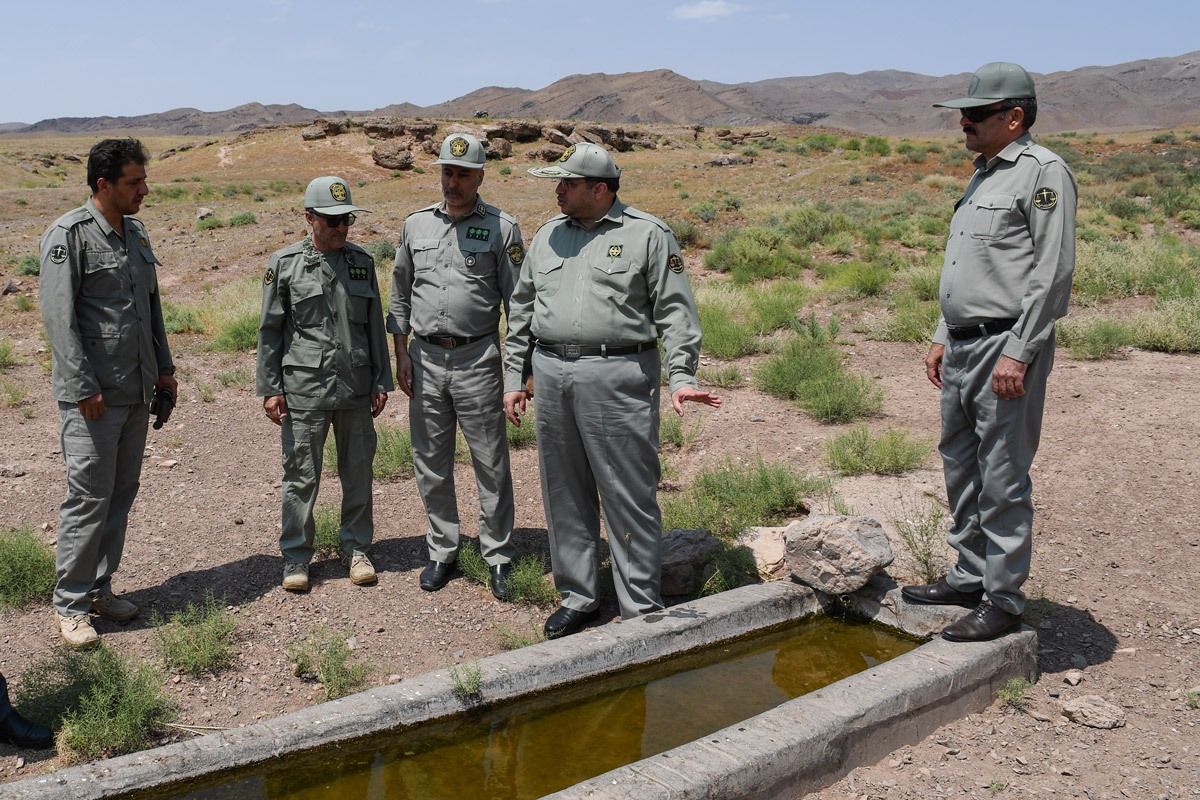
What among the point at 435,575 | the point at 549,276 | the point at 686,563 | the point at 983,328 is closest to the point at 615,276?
the point at 549,276

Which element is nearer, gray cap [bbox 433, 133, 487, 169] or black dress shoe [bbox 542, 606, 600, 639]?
black dress shoe [bbox 542, 606, 600, 639]

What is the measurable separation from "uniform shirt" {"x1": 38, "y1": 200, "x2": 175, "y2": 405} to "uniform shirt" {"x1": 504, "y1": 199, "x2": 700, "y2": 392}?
176 cm

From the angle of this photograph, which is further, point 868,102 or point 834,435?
point 868,102

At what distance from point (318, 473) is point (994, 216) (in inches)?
131

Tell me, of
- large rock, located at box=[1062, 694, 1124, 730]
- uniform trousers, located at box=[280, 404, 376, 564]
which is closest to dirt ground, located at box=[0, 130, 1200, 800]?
large rock, located at box=[1062, 694, 1124, 730]

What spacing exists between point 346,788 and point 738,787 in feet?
4.14

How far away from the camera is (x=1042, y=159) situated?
366cm

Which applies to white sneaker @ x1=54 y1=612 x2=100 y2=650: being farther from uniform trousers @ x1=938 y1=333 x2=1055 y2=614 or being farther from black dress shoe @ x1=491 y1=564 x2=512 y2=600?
uniform trousers @ x1=938 y1=333 x2=1055 y2=614

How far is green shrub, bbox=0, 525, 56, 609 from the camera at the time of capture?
15.4 ft

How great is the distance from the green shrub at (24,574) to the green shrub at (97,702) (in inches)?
32.5

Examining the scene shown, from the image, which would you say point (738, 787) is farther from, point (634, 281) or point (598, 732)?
point (634, 281)

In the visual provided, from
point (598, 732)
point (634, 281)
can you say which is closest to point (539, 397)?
point (634, 281)

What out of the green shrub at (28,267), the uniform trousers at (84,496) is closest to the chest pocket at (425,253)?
the uniform trousers at (84,496)

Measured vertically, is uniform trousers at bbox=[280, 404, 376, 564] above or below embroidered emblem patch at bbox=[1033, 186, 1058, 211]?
below
